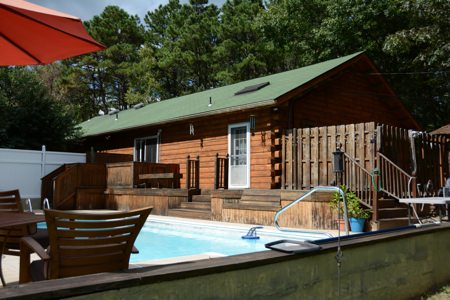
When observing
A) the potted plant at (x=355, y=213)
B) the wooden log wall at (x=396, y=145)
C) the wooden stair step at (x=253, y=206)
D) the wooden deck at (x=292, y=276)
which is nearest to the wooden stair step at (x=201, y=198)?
the wooden stair step at (x=253, y=206)

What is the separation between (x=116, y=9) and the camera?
34219mm

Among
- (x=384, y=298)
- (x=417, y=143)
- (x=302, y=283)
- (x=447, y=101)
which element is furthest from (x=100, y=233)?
(x=447, y=101)

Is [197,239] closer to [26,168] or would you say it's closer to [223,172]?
[223,172]

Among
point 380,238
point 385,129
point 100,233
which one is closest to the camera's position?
point 100,233

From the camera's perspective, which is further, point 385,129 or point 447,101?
point 447,101

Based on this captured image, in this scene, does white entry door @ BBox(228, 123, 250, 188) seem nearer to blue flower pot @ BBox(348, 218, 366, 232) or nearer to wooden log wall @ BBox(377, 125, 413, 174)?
wooden log wall @ BBox(377, 125, 413, 174)

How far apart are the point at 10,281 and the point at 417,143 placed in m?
9.00

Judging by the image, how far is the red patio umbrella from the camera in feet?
10.8

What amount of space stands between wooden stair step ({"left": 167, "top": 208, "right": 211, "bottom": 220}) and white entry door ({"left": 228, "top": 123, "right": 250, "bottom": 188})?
5.67 feet

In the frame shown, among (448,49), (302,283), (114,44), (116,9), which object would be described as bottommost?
(302,283)

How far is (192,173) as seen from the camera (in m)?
13.4

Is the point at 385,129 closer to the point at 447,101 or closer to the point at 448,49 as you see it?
the point at 448,49

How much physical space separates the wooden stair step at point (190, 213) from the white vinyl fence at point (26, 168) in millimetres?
5117

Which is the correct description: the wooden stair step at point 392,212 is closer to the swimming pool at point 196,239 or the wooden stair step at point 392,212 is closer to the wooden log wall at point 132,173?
the swimming pool at point 196,239
